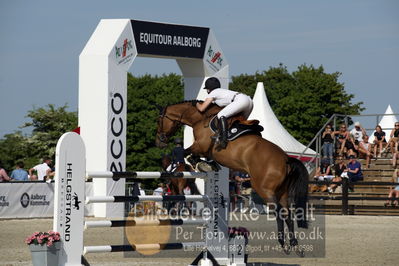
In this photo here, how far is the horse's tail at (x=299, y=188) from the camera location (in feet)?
32.3

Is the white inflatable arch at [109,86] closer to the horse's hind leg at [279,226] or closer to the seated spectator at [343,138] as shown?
the seated spectator at [343,138]

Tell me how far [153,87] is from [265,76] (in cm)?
927

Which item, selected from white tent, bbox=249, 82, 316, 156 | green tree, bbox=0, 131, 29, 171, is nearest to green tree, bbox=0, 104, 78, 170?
green tree, bbox=0, 131, 29, 171

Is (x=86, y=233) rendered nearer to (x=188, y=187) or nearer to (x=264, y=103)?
(x=188, y=187)

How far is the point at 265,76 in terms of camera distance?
190 ft

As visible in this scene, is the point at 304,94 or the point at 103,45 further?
the point at 304,94

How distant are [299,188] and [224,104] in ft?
Result: 4.87

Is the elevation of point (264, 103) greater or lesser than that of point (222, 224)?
greater

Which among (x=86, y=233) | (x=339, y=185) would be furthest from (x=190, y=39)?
(x=86, y=233)

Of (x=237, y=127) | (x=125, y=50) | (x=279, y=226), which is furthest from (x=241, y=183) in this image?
(x=279, y=226)

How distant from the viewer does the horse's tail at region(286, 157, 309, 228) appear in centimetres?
985

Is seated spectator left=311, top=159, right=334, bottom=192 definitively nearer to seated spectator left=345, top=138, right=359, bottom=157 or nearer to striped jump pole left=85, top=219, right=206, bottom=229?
seated spectator left=345, top=138, right=359, bottom=157

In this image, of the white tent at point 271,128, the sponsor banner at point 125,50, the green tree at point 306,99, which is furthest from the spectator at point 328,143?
the green tree at point 306,99

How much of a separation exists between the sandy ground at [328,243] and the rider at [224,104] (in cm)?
177
